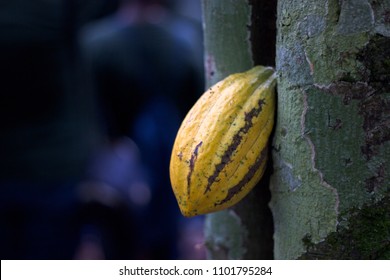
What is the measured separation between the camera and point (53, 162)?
6.68 ft

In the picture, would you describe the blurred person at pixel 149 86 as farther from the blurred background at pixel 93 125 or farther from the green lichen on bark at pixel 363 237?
the green lichen on bark at pixel 363 237

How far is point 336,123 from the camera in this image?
0.79 meters

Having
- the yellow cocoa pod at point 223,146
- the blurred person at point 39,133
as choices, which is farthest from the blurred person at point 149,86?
the yellow cocoa pod at point 223,146

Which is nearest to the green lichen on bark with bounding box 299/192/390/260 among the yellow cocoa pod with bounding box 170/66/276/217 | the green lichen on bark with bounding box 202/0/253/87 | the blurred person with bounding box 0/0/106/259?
the yellow cocoa pod with bounding box 170/66/276/217

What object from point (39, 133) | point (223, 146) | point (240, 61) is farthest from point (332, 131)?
point (39, 133)

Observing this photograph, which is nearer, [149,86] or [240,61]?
[240,61]

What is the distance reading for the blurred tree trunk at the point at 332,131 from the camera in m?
0.78

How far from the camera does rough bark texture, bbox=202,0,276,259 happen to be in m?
0.97

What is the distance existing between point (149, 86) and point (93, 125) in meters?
0.26

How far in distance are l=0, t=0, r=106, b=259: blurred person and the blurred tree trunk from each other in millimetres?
1280

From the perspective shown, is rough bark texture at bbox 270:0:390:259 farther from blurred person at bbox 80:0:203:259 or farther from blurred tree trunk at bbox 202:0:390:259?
blurred person at bbox 80:0:203:259

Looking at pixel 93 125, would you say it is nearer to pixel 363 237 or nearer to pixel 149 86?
pixel 149 86

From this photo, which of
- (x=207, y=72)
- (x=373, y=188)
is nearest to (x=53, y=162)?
(x=207, y=72)
